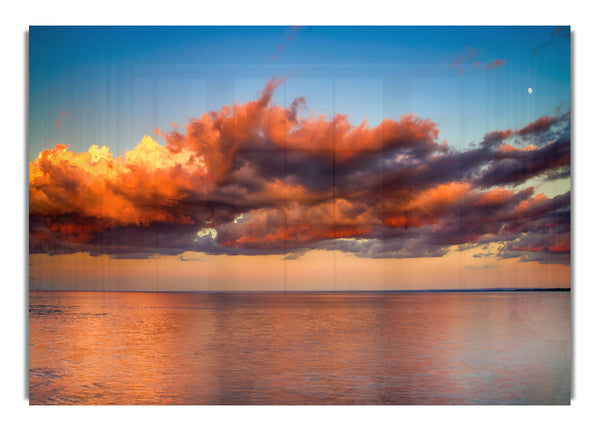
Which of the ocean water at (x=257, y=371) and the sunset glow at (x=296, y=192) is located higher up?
the sunset glow at (x=296, y=192)

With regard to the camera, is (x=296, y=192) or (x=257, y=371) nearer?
(x=296, y=192)

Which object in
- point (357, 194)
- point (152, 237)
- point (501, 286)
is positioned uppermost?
point (357, 194)

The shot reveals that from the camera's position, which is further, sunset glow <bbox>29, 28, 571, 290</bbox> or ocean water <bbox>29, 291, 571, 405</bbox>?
sunset glow <bbox>29, 28, 571, 290</bbox>

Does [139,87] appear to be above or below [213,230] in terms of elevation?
above

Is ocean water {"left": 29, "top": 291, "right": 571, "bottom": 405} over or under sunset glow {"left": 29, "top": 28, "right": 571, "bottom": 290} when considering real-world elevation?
under

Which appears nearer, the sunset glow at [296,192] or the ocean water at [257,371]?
the ocean water at [257,371]

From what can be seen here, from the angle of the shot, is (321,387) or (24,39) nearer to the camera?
(24,39)

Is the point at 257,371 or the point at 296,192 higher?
the point at 296,192

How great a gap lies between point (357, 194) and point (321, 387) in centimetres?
210
